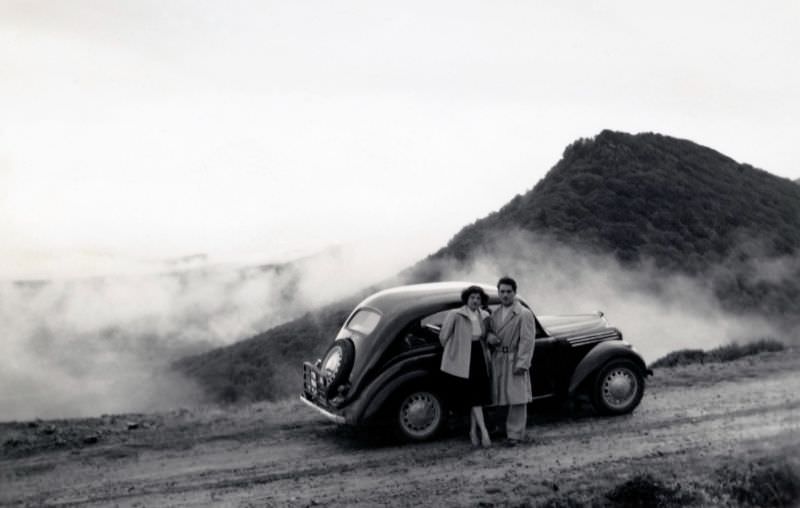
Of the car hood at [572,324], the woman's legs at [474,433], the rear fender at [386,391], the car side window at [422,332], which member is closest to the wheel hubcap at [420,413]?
the rear fender at [386,391]

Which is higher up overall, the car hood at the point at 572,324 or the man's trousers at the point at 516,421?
the car hood at the point at 572,324

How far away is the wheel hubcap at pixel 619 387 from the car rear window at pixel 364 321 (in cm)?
299

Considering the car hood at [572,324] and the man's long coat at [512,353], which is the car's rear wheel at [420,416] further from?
the car hood at [572,324]

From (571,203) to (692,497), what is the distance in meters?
31.9

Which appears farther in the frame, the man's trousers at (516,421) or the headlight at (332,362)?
the headlight at (332,362)

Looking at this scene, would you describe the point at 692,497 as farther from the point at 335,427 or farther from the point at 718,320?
the point at 718,320

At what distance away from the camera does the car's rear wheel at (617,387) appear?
31.0 ft

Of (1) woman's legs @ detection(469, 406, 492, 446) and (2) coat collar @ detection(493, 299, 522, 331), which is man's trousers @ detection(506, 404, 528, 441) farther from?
(2) coat collar @ detection(493, 299, 522, 331)

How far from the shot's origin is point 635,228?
35531mm

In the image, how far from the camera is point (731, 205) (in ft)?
128

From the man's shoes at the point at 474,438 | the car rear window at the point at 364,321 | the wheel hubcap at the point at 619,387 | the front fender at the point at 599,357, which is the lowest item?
the man's shoes at the point at 474,438

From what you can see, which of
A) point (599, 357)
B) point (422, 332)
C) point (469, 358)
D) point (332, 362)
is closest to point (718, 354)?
point (599, 357)

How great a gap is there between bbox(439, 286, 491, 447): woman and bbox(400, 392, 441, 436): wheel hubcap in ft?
0.87

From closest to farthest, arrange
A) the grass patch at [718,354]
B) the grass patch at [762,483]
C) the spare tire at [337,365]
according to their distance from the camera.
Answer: the grass patch at [762,483] < the spare tire at [337,365] < the grass patch at [718,354]
